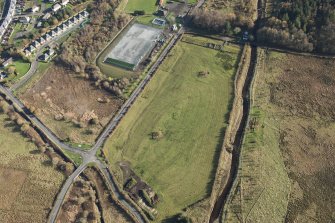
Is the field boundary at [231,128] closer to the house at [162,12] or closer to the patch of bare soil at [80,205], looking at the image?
the patch of bare soil at [80,205]


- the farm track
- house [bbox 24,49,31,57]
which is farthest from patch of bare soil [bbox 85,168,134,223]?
house [bbox 24,49,31,57]

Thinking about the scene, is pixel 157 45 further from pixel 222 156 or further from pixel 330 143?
pixel 330 143

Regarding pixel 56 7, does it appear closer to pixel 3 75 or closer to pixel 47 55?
pixel 47 55

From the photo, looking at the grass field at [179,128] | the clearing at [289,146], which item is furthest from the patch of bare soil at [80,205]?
the clearing at [289,146]

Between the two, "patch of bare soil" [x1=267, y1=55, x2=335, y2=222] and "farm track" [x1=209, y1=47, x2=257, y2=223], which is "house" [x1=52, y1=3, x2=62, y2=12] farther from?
"patch of bare soil" [x1=267, y1=55, x2=335, y2=222]

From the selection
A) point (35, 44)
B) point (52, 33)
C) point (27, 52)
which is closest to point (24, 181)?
point (27, 52)

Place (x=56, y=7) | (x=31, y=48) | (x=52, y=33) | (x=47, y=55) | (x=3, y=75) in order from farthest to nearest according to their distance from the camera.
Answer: (x=56, y=7) < (x=52, y=33) < (x=31, y=48) < (x=47, y=55) < (x=3, y=75)

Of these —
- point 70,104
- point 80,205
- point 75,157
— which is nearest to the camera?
point 80,205

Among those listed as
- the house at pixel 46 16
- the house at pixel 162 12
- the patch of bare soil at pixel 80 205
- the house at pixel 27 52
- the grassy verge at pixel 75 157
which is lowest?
the patch of bare soil at pixel 80 205
